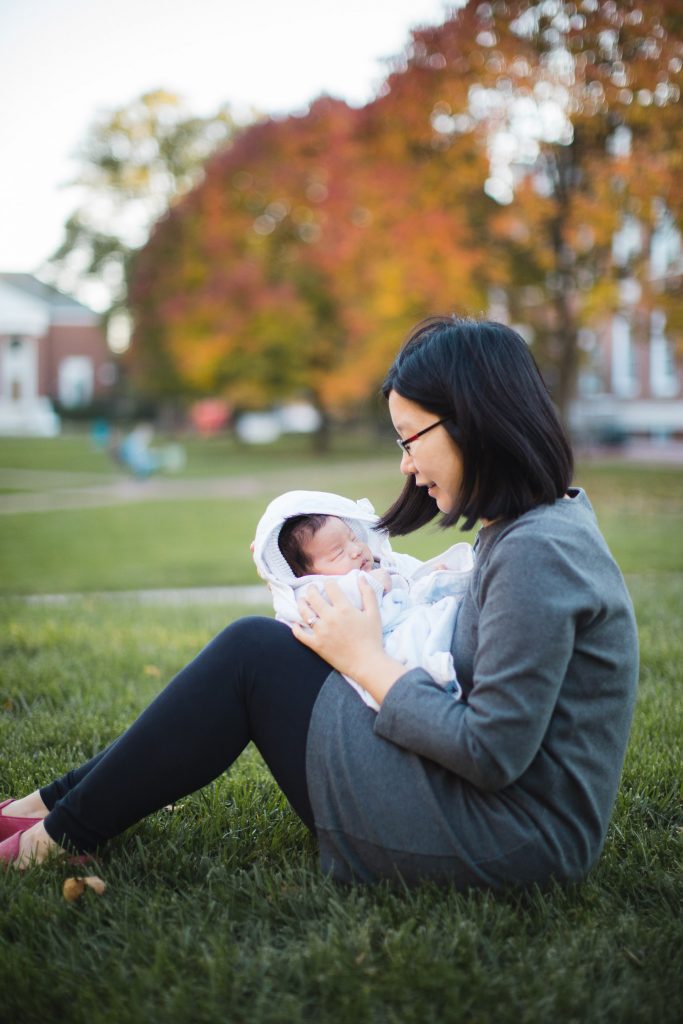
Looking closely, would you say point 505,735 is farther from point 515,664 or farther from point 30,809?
point 30,809

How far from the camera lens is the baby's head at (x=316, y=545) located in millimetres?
2561

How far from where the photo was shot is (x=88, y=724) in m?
3.57

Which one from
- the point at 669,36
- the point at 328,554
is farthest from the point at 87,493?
the point at 328,554

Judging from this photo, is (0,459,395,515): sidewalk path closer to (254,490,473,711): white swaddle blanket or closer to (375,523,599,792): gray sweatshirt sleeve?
(254,490,473,711): white swaddle blanket

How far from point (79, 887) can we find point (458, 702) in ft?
3.28

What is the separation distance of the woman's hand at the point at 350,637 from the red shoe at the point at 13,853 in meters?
0.77

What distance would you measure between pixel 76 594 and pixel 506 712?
630 cm

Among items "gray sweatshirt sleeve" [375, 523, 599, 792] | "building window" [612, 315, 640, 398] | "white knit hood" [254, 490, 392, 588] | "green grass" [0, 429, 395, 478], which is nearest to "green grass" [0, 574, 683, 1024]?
"gray sweatshirt sleeve" [375, 523, 599, 792]

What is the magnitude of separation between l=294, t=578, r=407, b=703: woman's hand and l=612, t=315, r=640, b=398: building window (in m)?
31.5

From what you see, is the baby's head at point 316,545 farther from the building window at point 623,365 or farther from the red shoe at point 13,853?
the building window at point 623,365

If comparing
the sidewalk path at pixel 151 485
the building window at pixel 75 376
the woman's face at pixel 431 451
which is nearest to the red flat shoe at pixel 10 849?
the woman's face at pixel 431 451

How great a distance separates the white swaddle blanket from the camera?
2.12m

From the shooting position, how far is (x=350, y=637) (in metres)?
2.06

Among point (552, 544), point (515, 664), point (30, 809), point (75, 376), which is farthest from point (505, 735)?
point (75, 376)
